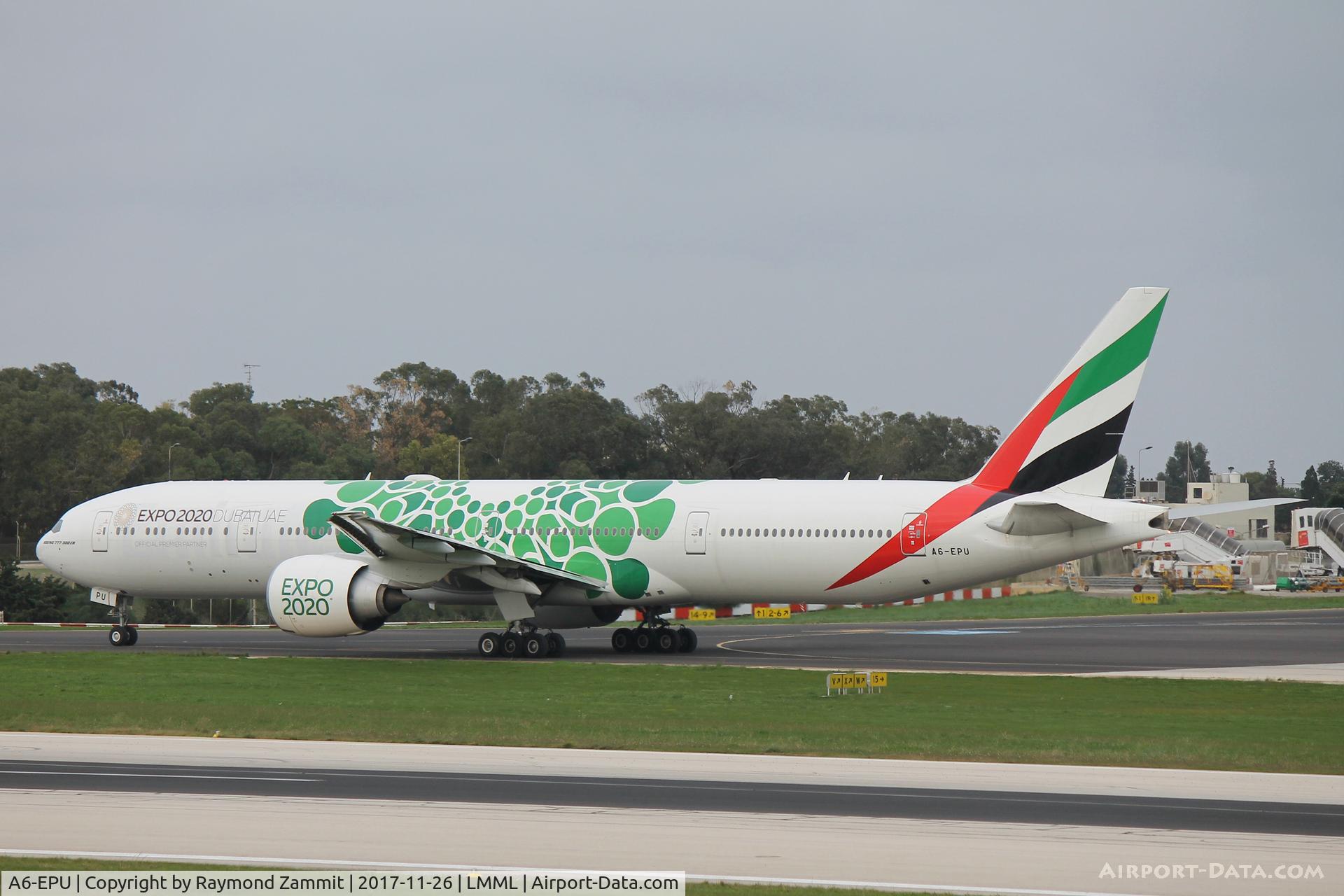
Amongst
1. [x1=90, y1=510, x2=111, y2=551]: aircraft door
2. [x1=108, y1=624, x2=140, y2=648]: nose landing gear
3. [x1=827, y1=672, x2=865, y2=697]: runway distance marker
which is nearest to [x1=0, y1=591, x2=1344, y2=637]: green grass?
[x1=90, y1=510, x2=111, y2=551]: aircraft door

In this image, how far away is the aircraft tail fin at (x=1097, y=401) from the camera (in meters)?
28.4

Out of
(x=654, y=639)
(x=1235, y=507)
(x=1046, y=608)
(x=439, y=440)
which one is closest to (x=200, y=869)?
(x=654, y=639)

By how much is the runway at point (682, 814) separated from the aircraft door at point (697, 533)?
13738 mm

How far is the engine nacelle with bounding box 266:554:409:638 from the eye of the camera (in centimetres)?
2914

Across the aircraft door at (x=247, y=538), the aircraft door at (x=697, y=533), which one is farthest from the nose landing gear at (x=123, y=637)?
the aircraft door at (x=697, y=533)

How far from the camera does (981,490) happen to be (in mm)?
29000

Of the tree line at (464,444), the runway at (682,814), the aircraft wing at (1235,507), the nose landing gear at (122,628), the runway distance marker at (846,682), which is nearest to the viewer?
the runway at (682,814)

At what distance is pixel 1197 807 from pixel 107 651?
82.4 feet

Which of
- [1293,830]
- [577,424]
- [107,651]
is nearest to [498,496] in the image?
[107,651]

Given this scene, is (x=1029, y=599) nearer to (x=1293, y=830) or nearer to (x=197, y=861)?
(x=1293, y=830)

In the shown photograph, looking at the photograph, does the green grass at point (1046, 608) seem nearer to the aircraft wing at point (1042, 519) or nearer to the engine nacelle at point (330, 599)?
the aircraft wing at point (1042, 519)

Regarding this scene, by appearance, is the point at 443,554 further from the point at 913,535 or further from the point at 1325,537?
the point at 1325,537

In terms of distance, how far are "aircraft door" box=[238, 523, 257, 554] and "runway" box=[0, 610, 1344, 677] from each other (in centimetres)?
232

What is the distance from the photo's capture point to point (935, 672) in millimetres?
25766
